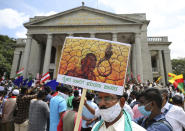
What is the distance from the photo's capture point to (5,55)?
120 feet

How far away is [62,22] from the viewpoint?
24.7m

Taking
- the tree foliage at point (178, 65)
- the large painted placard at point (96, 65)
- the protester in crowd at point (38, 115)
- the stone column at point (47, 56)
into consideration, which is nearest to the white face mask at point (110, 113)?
the large painted placard at point (96, 65)

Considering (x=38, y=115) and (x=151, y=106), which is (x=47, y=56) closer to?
(x=38, y=115)

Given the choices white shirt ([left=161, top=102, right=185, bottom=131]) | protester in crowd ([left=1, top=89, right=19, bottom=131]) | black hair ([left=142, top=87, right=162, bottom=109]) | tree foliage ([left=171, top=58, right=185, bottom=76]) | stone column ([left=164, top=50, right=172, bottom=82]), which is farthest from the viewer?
tree foliage ([left=171, top=58, right=185, bottom=76])

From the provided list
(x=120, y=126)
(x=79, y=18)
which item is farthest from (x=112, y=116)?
(x=79, y=18)

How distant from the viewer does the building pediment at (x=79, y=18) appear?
24.0m

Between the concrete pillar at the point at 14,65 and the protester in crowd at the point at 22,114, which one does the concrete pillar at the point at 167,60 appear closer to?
the protester in crowd at the point at 22,114

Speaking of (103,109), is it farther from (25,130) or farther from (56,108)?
(25,130)

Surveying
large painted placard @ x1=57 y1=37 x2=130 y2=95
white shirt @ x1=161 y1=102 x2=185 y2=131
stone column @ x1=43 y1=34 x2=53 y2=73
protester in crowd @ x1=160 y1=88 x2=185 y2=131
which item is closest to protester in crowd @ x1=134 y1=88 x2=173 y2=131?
large painted placard @ x1=57 y1=37 x2=130 y2=95

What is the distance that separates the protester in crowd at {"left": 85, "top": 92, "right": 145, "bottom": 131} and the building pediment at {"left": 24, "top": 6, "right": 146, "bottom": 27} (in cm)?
2363

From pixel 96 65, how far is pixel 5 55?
4267 cm

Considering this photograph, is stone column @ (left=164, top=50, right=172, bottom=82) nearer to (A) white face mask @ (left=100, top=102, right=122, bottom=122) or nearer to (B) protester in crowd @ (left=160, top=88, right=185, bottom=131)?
(B) protester in crowd @ (left=160, top=88, right=185, bottom=131)

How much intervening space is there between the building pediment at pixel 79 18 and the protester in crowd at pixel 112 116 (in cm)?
2363

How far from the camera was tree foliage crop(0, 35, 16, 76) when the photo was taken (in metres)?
32.3
